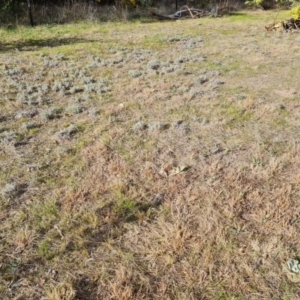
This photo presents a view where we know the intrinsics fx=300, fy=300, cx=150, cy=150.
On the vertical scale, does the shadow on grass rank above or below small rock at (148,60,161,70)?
above

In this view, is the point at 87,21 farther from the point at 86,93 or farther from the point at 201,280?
the point at 201,280

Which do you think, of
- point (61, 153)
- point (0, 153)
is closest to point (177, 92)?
point (61, 153)

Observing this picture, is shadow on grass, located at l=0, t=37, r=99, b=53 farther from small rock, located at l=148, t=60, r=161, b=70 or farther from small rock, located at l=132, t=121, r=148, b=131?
small rock, located at l=132, t=121, r=148, b=131

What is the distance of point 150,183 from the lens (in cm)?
448

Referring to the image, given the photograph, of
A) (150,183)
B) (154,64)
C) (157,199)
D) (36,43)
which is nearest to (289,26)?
(154,64)

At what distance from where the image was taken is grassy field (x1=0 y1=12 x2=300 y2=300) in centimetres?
312

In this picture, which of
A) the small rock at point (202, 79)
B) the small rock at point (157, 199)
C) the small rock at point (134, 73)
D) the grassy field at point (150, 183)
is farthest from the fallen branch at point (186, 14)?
the small rock at point (157, 199)

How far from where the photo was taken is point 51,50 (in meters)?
12.2

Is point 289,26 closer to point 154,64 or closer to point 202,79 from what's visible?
point 154,64

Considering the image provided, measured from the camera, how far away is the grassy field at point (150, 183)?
3125 millimetres

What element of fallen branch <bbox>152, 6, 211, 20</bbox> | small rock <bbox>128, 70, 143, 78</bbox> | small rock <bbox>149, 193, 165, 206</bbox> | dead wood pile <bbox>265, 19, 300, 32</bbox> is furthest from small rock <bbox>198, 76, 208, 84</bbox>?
fallen branch <bbox>152, 6, 211, 20</bbox>

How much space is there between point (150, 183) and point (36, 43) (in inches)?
465

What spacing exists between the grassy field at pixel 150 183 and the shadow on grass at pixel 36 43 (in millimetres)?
4017

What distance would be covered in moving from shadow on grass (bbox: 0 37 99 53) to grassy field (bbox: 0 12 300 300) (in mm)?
4017
